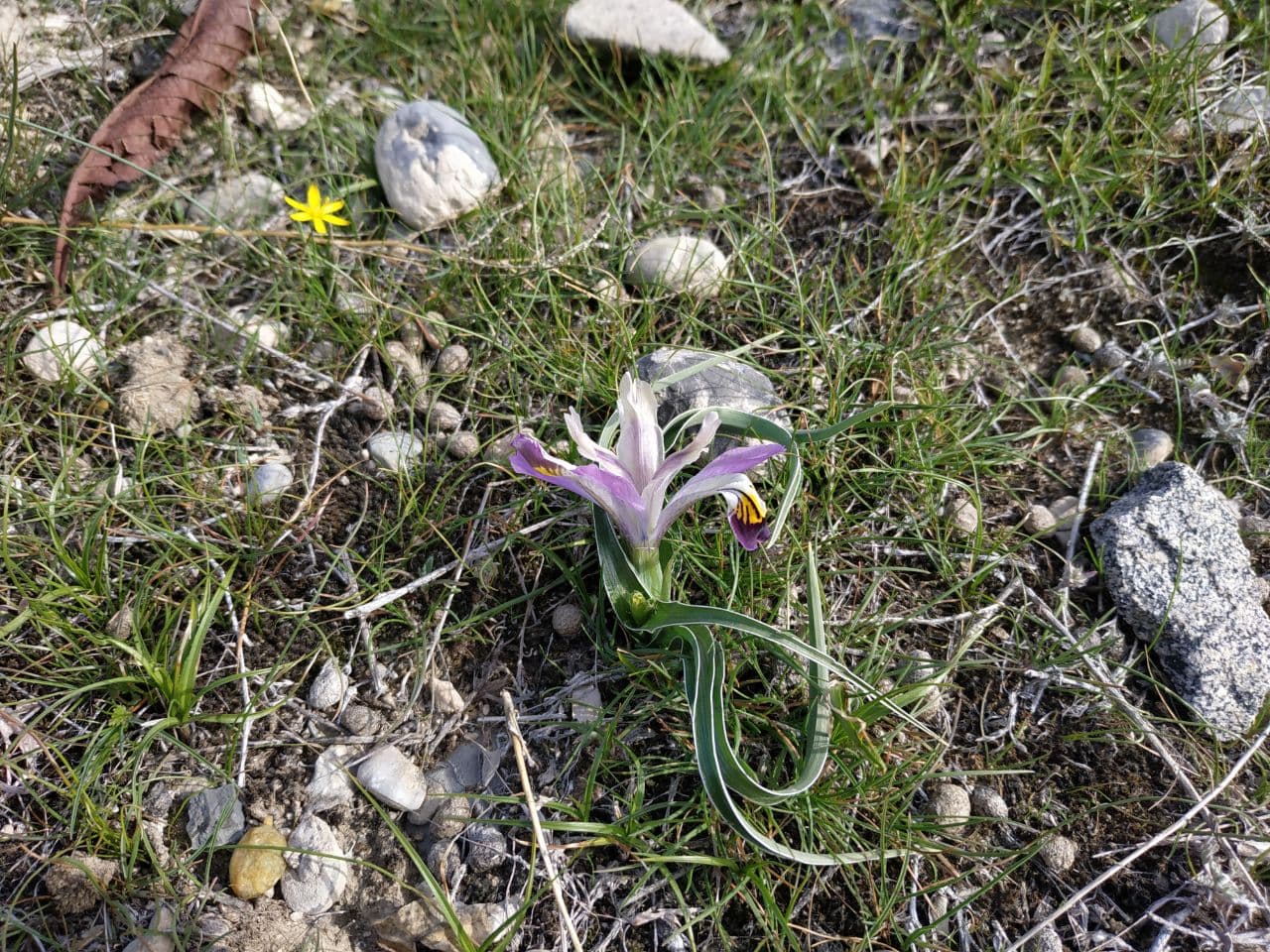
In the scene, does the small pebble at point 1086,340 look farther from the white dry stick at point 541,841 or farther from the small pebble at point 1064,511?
the white dry stick at point 541,841

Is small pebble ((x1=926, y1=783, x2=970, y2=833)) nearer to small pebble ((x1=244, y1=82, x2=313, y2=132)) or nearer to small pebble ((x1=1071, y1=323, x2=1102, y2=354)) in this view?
small pebble ((x1=1071, y1=323, x2=1102, y2=354))

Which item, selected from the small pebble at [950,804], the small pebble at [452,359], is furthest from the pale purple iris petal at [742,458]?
the small pebble at [452,359]

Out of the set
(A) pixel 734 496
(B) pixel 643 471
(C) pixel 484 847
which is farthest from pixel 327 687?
(A) pixel 734 496

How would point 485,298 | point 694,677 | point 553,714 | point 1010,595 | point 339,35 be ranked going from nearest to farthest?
point 694,677
point 553,714
point 1010,595
point 485,298
point 339,35

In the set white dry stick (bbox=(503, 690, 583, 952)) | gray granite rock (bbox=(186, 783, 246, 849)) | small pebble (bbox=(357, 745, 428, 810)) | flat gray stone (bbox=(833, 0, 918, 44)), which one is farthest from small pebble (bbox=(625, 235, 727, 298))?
gray granite rock (bbox=(186, 783, 246, 849))

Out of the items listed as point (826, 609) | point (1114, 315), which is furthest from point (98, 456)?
point (1114, 315)

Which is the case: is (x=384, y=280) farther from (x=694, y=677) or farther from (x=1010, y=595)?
(x=1010, y=595)
